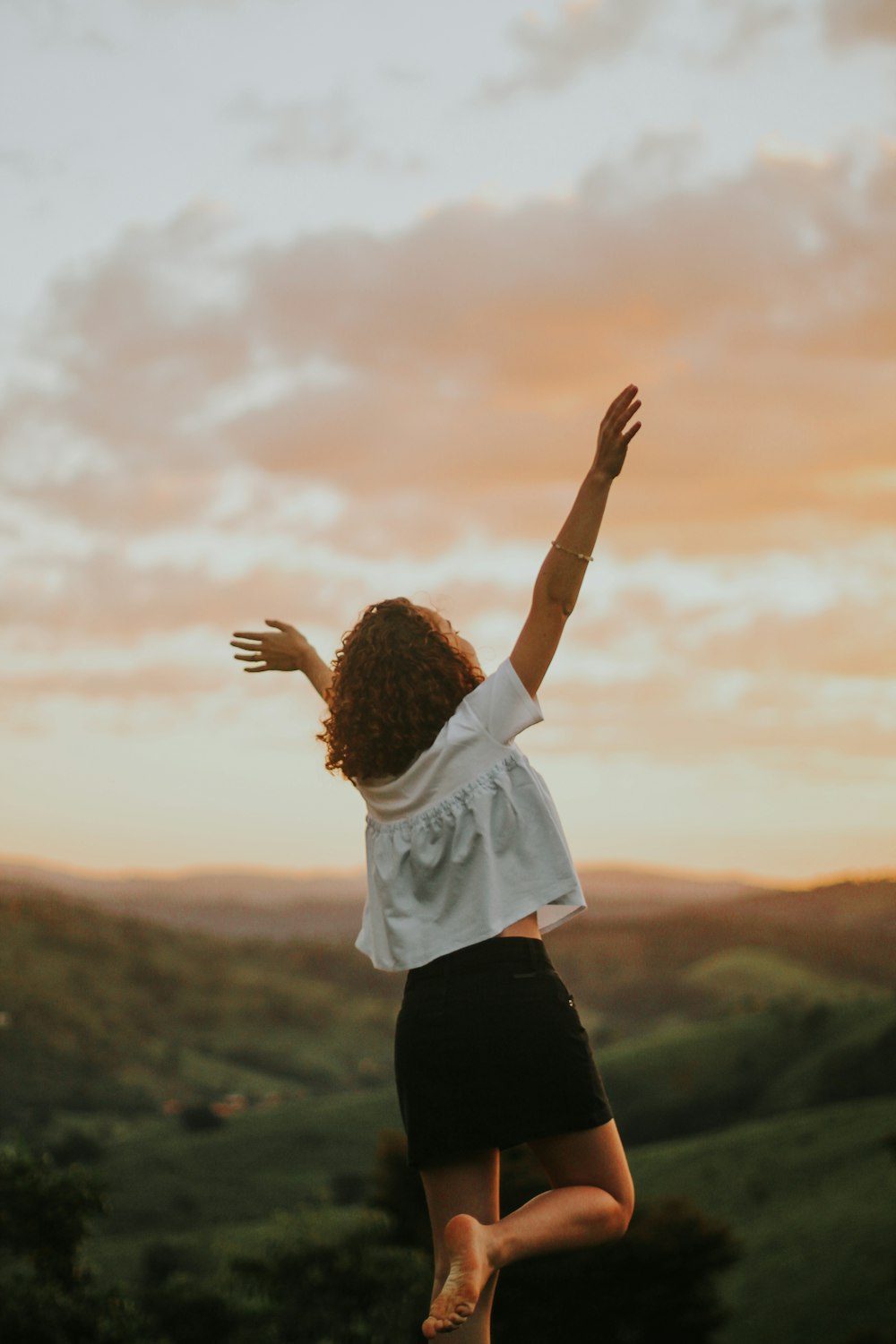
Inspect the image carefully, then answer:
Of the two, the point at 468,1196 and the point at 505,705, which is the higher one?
the point at 505,705

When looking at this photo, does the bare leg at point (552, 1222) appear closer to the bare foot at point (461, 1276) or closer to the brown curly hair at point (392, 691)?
the bare foot at point (461, 1276)

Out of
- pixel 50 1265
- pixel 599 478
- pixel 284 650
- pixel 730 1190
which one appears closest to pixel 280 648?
pixel 284 650

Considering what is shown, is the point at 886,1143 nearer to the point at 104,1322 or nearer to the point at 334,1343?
the point at 334,1343

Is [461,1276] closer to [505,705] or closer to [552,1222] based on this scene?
[552,1222]

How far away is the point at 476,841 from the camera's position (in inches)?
133

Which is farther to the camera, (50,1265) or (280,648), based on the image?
(50,1265)

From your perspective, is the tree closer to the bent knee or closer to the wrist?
the bent knee

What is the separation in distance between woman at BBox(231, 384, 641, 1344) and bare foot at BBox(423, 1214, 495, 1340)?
56 millimetres

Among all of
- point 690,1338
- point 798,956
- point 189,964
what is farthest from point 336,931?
point 690,1338

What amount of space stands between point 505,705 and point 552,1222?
1183 millimetres

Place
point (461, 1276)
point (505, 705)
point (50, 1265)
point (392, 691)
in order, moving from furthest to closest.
Result: point (50, 1265)
point (392, 691)
point (505, 705)
point (461, 1276)

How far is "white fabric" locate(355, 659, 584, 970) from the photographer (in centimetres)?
333

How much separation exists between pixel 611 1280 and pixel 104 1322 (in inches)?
711

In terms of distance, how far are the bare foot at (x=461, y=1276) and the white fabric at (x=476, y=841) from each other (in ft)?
2.01
